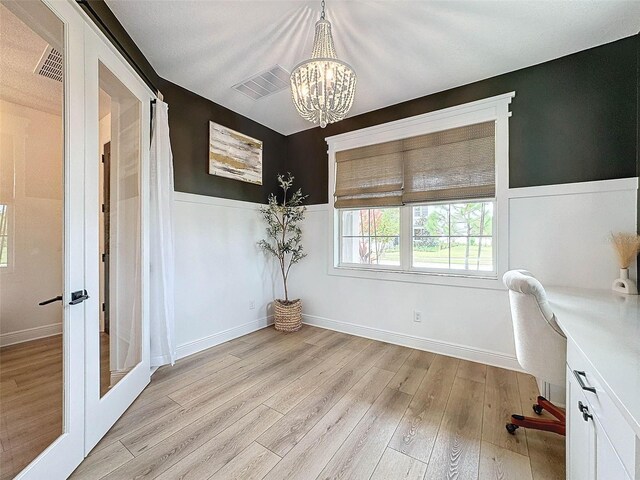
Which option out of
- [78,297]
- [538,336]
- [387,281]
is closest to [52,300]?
[78,297]

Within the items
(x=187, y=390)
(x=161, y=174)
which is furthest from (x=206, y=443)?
(x=161, y=174)

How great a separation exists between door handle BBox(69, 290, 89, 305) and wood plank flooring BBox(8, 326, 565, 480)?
0.90 metres

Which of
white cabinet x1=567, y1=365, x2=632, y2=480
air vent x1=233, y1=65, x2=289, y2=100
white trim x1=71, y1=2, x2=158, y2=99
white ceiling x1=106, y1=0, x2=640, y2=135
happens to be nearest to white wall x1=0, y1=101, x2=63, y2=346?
white trim x1=71, y1=2, x2=158, y2=99

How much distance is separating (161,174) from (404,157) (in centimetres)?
255

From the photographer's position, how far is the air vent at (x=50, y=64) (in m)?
1.40

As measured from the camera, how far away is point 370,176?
3.29 metres

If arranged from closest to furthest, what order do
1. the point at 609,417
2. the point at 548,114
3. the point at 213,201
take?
the point at 609,417
the point at 548,114
the point at 213,201

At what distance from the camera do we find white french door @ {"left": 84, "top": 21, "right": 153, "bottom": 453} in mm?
1548

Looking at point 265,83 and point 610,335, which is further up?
point 265,83

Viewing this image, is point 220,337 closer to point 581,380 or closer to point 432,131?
point 581,380

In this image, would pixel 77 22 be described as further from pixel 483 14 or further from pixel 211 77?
pixel 483 14

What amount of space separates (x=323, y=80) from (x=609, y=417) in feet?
6.38

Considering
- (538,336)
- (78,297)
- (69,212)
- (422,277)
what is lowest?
(538,336)

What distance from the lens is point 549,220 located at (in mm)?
2291
